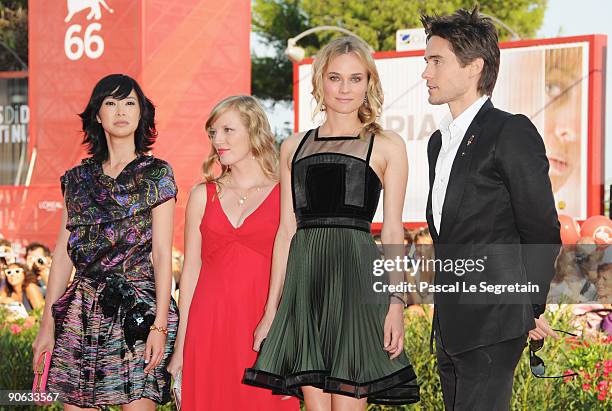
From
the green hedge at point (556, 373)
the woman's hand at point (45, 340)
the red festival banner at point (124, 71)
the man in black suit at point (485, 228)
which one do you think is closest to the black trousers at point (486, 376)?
the man in black suit at point (485, 228)

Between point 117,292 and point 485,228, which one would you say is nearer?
point 485,228

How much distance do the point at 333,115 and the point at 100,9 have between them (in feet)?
38.1

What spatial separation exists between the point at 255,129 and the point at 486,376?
6.03 feet

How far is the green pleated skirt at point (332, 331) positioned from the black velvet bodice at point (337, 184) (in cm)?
Answer: 5

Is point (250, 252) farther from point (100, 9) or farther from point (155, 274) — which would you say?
point (100, 9)

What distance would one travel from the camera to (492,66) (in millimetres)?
3352

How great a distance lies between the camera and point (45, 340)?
4.28 metres

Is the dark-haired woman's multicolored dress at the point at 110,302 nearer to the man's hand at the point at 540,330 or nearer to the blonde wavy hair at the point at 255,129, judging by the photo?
the blonde wavy hair at the point at 255,129

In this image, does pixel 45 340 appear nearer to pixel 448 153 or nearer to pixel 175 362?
pixel 175 362

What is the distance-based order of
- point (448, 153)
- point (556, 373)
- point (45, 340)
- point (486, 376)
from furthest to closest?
1. point (556, 373)
2. point (45, 340)
3. point (448, 153)
4. point (486, 376)

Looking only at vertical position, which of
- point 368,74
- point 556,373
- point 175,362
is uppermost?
point 368,74

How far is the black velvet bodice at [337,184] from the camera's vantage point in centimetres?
378

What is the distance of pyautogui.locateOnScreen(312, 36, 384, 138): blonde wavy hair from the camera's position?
12.5ft

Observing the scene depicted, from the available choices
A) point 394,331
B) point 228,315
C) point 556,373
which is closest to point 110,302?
point 228,315
